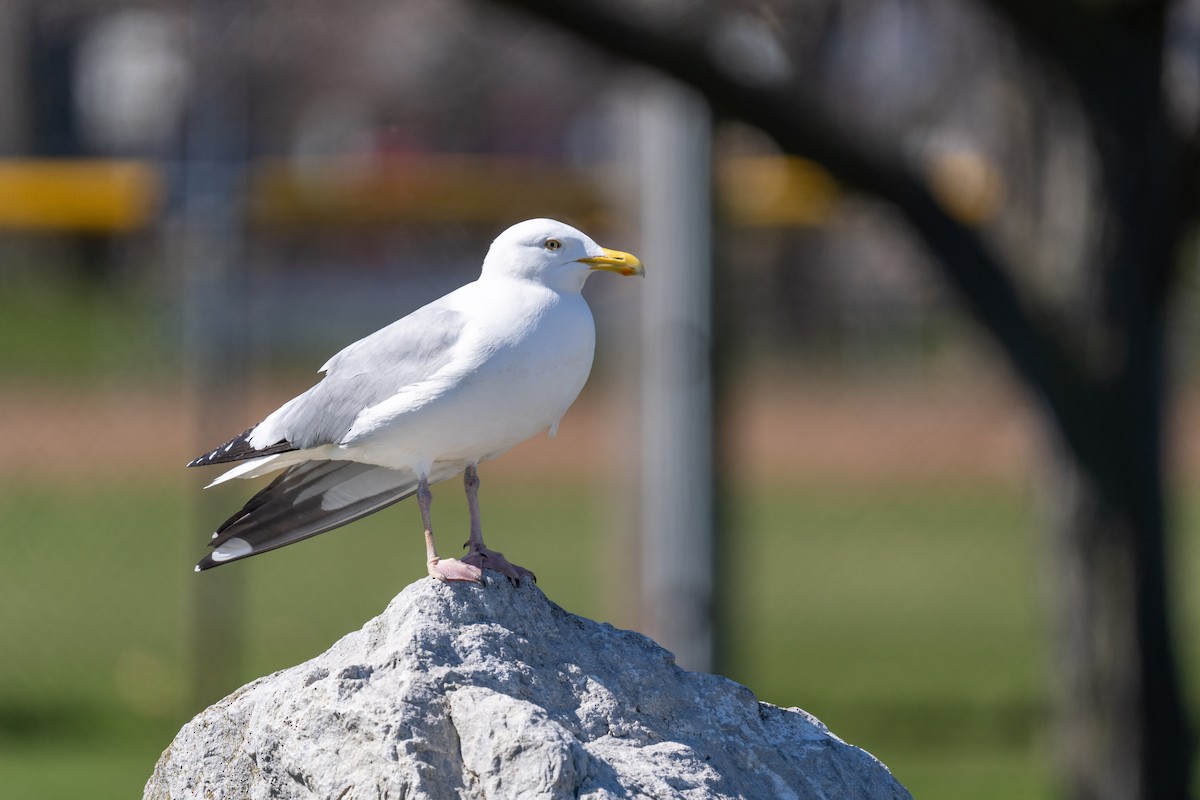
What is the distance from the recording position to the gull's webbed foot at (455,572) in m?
2.79

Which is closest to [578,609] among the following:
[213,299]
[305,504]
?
[213,299]

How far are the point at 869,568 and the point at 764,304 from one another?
123 inches

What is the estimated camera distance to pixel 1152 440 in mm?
4973

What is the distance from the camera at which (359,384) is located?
2.95 m

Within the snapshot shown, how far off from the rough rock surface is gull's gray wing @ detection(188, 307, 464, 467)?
0.35m

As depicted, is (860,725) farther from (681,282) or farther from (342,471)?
(342,471)

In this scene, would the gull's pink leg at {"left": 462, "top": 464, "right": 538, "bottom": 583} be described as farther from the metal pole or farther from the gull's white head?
the metal pole

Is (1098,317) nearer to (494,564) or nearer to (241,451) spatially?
(494,564)

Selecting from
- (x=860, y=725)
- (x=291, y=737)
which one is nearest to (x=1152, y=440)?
(x=860, y=725)

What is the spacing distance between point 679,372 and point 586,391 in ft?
25.9

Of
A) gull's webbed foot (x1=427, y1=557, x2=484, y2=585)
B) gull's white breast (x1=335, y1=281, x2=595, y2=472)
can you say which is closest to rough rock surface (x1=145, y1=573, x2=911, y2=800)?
gull's webbed foot (x1=427, y1=557, x2=484, y2=585)

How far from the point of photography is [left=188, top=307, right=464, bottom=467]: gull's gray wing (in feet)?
9.48

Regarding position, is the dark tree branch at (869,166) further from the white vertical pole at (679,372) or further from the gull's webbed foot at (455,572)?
the gull's webbed foot at (455,572)

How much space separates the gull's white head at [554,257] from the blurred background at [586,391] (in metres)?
1.98
